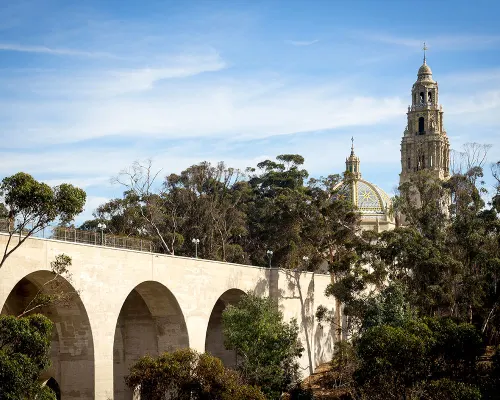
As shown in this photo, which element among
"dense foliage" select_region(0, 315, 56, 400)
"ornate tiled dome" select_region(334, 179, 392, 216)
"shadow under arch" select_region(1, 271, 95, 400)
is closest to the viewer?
"dense foliage" select_region(0, 315, 56, 400)

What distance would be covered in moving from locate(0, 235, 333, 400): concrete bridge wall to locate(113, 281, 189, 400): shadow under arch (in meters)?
0.04

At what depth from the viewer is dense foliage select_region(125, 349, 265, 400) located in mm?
30609

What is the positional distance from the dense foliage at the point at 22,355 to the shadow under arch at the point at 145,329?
11.4 m

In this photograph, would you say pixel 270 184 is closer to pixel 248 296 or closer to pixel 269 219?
pixel 269 219

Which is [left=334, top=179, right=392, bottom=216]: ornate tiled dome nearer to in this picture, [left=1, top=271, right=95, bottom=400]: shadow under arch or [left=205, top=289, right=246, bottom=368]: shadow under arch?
[left=205, top=289, right=246, bottom=368]: shadow under arch

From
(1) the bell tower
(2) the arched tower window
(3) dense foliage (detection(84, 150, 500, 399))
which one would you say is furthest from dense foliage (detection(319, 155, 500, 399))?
(2) the arched tower window

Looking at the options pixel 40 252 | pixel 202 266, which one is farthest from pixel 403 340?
pixel 40 252

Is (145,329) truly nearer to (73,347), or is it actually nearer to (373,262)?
(73,347)

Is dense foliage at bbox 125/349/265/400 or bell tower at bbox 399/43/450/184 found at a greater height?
bell tower at bbox 399/43/450/184

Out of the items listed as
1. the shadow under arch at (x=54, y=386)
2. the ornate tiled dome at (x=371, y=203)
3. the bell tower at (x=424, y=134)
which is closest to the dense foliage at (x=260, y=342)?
the shadow under arch at (x=54, y=386)

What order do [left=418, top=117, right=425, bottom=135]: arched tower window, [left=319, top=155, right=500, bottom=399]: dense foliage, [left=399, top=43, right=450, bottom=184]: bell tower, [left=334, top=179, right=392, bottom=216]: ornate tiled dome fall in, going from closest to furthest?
[left=319, top=155, right=500, bottom=399]: dense foliage
[left=334, top=179, right=392, bottom=216]: ornate tiled dome
[left=399, top=43, right=450, bottom=184]: bell tower
[left=418, top=117, right=425, bottom=135]: arched tower window

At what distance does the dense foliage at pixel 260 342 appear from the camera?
37222 mm

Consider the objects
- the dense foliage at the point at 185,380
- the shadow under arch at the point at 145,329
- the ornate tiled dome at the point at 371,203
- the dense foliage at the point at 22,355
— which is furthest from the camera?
the ornate tiled dome at the point at 371,203

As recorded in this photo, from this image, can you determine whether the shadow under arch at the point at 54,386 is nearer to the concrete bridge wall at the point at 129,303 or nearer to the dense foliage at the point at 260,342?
the concrete bridge wall at the point at 129,303
